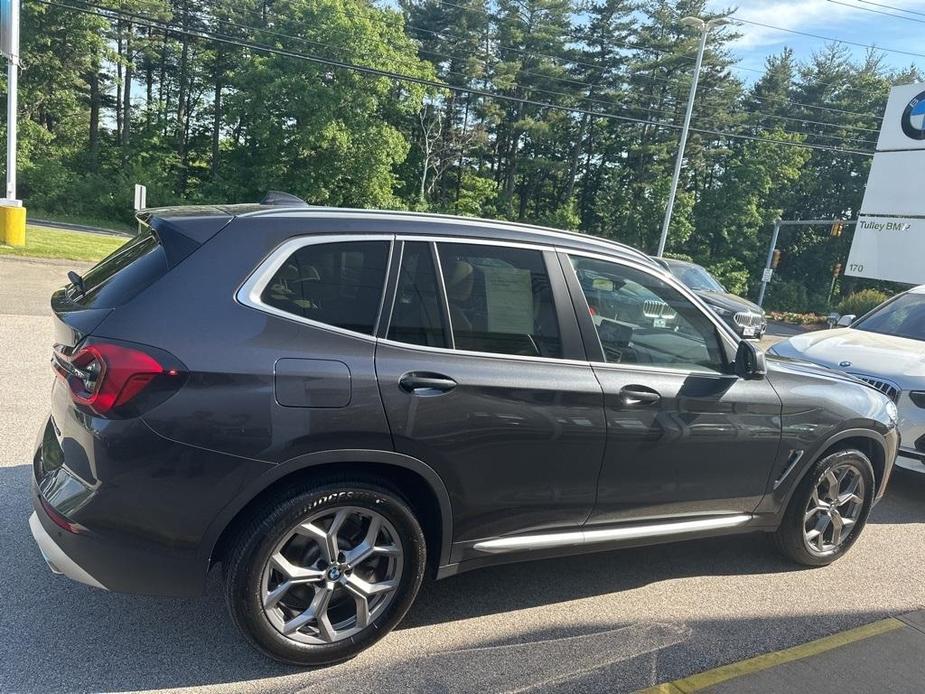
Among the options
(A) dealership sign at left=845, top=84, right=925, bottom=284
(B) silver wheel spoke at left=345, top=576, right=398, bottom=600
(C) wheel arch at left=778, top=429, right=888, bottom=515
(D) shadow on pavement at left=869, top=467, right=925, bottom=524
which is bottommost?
(D) shadow on pavement at left=869, top=467, right=925, bottom=524

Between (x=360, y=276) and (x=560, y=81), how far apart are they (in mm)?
46063

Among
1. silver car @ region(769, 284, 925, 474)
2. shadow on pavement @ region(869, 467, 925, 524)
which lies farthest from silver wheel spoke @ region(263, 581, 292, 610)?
silver car @ region(769, 284, 925, 474)

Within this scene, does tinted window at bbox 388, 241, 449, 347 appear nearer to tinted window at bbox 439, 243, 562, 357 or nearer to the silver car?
tinted window at bbox 439, 243, 562, 357

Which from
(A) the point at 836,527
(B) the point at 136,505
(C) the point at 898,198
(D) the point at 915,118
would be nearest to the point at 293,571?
(B) the point at 136,505

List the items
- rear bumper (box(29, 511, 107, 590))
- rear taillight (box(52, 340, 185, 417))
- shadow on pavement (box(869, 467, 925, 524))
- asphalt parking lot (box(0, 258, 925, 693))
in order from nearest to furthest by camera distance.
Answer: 1. rear taillight (box(52, 340, 185, 417))
2. rear bumper (box(29, 511, 107, 590))
3. asphalt parking lot (box(0, 258, 925, 693))
4. shadow on pavement (box(869, 467, 925, 524))

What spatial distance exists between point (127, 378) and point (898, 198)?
106 feet

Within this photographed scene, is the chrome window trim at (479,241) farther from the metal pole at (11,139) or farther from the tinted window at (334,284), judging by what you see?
the metal pole at (11,139)

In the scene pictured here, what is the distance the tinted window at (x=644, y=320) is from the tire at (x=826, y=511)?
1.14 meters

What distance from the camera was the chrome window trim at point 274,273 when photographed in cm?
264

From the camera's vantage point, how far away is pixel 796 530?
13.4ft

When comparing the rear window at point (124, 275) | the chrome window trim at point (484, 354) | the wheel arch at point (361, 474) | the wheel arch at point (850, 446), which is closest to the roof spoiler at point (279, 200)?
the rear window at point (124, 275)

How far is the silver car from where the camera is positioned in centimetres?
546

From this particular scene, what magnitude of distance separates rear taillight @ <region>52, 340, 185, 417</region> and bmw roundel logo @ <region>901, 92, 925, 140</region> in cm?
3144

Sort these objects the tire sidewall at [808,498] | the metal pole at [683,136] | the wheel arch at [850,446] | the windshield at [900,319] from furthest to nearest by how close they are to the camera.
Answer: the metal pole at [683,136] → the windshield at [900,319] → the tire sidewall at [808,498] → the wheel arch at [850,446]
